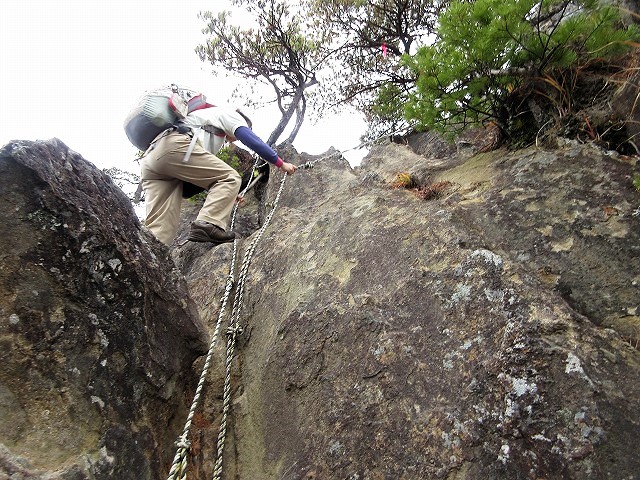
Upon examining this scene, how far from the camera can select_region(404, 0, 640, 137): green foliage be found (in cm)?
374

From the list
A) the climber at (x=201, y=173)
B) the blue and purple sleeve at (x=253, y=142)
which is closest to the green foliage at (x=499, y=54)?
the blue and purple sleeve at (x=253, y=142)

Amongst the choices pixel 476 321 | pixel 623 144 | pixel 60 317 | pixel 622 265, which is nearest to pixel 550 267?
pixel 622 265

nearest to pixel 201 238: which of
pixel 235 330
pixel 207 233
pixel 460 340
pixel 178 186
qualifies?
pixel 207 233

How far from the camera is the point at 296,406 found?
318 cm

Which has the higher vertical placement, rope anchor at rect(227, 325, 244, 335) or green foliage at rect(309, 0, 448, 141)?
green foliage at rect(309, 0, 448, 141)

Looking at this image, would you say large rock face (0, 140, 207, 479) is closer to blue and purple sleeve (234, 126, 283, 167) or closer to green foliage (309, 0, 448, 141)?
blue and purple sleeve (234, 126, 283, 167)

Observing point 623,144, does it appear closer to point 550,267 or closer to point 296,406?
point 550,267

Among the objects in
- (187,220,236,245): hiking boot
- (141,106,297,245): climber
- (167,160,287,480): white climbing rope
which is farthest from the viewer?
(187,220,236,245): hiking boot

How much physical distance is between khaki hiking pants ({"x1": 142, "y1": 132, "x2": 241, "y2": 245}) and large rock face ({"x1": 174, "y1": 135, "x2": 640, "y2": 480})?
165 centimetres

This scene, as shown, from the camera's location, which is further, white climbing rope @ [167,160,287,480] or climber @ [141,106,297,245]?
climber @ [141,106,297,245]

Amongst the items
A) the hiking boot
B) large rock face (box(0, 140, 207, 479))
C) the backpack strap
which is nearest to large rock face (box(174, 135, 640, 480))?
large rock face (box(0, 140, 207, 479))

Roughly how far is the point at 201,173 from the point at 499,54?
375 centimetres

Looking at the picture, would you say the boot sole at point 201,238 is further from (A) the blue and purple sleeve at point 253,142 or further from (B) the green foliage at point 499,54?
(B) the green foliage at point 499,54

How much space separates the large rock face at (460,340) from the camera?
7.73 ft
